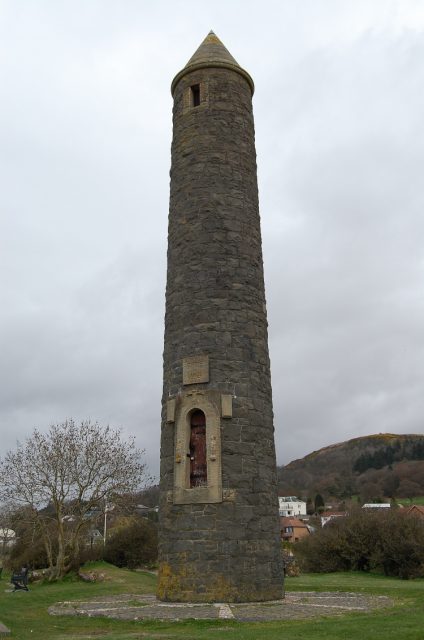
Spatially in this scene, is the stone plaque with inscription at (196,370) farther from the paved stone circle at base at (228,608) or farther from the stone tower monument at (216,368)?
the paved stone circle at base at (228,608)

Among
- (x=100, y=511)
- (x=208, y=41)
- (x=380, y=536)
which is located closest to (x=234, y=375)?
(x=208, y=41)

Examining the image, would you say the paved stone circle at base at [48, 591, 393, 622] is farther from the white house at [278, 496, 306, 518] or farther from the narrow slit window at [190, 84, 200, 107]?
the white house at [278, 496, 306, 518]

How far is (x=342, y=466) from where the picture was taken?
108m

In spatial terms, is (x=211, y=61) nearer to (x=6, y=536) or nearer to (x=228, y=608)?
(x=228, y=608)

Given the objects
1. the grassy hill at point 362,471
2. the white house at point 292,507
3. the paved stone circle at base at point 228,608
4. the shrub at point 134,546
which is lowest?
the paved stone circle at base at point 228,608

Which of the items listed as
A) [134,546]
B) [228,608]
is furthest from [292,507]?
[228,608]

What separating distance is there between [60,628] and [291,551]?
65.4 ft

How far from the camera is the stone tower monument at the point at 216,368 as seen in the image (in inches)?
427

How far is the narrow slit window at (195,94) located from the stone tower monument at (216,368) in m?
0.03

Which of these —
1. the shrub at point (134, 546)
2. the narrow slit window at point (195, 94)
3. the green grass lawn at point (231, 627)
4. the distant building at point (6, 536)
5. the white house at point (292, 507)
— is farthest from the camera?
the white house at point (292, 507)

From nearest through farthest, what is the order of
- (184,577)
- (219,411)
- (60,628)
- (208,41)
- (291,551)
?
(60,628), (184,577), (219,411), (208,41), (291,551)

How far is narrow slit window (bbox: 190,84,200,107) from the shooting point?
46.9 ft

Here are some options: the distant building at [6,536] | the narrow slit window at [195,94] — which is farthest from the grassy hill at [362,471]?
the narrow slit window at [195,94]

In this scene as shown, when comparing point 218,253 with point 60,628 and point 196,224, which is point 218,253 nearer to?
point 196,224
